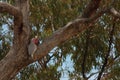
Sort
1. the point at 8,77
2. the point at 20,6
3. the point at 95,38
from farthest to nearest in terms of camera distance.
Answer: the point at 95,38 → the point at 20,6 → the point at 8,77

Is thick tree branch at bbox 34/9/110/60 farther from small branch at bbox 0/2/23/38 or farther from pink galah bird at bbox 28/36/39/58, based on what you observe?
small branch at bbox 0/2/23/38

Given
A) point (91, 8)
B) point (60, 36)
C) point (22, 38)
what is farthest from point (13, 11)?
point (91, 8)

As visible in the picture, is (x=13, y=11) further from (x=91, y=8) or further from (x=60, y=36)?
(x=91, y=8)

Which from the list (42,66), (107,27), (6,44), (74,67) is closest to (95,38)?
(107,27)

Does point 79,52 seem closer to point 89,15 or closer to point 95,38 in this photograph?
point 95,38

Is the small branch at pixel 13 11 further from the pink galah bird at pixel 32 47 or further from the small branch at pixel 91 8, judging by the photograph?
the small branch at pixel 91 8

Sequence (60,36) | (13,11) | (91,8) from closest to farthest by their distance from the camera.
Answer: (13,11), (60,36), (91,8)

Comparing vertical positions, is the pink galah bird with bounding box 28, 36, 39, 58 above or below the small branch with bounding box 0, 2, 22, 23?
below

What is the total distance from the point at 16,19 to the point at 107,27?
7.87 ft

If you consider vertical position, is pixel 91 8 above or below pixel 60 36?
above

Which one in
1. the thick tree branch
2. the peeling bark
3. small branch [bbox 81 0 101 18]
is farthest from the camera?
small branch [bbox 81 0 101 18]

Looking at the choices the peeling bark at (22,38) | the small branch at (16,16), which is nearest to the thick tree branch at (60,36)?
the peeling bark at (22,38)

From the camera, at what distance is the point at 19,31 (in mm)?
4309

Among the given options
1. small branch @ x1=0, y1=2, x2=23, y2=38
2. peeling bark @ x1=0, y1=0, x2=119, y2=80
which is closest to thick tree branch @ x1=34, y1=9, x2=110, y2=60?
peeling bark @ x1=0, y1=0, x2=119, y2=80
